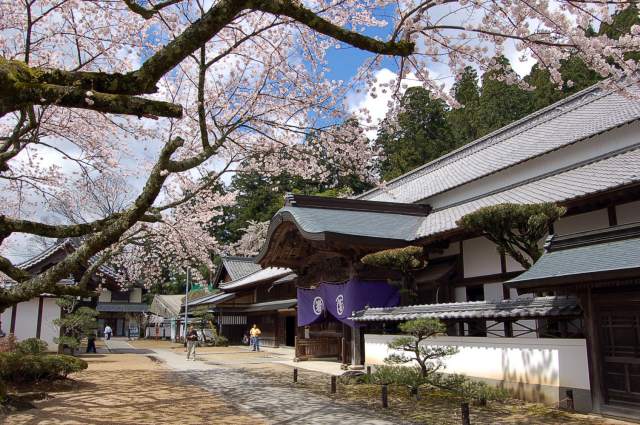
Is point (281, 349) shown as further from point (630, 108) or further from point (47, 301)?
point (630, 108)

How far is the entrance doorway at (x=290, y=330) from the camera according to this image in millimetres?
29664

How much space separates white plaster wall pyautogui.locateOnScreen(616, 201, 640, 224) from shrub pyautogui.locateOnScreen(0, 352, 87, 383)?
44.9ft

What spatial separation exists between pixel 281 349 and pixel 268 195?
30.0 meters

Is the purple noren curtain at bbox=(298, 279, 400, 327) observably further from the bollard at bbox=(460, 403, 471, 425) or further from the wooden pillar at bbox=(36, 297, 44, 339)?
the wooden pillar at bbox=(36, 297, 44, 339)

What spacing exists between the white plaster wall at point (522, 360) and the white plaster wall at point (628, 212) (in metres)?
3.22

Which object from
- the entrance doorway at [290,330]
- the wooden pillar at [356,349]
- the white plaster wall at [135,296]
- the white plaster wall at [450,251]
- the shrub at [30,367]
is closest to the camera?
the shrub at [30,367]

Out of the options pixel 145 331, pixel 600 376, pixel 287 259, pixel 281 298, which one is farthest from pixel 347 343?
pixel 145 331

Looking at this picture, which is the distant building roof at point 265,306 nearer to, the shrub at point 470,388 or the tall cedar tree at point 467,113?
the shrub at point 470,388

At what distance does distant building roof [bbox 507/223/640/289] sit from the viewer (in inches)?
288

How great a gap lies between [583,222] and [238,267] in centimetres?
3207

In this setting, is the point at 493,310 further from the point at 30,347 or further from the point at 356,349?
the point at 30,347

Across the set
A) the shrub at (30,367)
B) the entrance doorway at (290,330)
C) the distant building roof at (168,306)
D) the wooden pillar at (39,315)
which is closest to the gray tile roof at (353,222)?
the shrub at (30,367)

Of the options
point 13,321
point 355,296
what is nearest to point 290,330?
point 13,321

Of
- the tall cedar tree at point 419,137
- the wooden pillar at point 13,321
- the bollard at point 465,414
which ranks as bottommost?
the bollard at point 465,414
